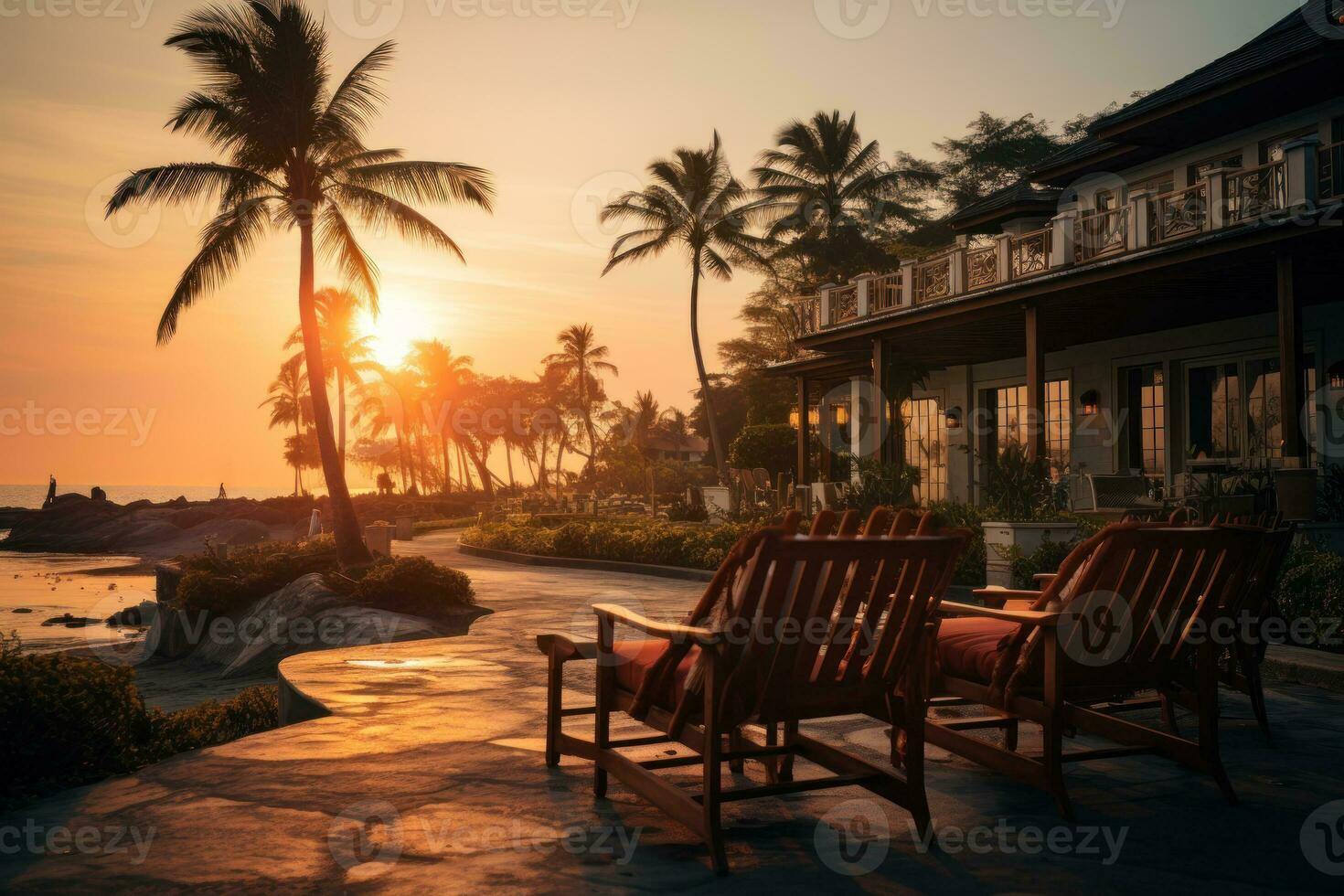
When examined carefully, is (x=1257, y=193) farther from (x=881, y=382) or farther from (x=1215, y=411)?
(x=881, y=382)

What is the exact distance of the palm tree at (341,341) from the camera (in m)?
58.1

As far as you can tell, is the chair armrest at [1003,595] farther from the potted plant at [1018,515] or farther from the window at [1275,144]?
the window at [1275,144]

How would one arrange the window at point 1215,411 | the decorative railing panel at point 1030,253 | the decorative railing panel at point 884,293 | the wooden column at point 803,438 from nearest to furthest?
the decorative railing panel at point 1030,253, the window at point 1215,411, the decorative railing panel at point 884,293, the wooden column at point 803,438

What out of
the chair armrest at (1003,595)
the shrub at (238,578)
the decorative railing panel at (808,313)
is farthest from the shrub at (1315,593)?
the shrub at (238,578)

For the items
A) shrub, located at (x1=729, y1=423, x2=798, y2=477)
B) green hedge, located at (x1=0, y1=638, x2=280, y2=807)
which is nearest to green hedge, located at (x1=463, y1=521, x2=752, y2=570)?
shrub, located at (x1=729, y1=423, x2=798, y2=477)

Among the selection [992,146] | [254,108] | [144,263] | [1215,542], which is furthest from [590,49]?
[992,146]

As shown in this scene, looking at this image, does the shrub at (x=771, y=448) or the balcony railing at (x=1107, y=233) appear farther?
the shrub at (x=771, y=448)

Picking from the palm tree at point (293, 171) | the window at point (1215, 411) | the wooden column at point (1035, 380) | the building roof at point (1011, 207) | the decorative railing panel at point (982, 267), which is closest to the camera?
the wooden column at point (1035, 380)

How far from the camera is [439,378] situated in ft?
273

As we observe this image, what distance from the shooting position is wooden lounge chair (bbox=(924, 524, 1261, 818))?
4.05 m

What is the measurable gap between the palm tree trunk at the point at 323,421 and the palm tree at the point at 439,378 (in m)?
63.2

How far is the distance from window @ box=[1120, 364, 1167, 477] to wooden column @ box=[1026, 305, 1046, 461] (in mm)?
3385

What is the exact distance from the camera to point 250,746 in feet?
16.8

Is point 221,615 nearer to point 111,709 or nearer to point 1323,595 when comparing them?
point 111,709
